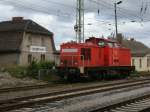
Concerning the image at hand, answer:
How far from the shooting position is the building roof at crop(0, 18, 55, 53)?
5734cm

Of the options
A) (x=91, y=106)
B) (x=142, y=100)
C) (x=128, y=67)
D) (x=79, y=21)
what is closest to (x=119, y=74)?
(x=128, y=67)

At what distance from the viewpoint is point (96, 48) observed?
110 feet

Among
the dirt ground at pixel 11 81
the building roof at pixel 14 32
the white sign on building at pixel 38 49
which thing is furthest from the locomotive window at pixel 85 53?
the white sign on building at pixel 38 49

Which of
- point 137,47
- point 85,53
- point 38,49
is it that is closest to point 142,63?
point 137,47

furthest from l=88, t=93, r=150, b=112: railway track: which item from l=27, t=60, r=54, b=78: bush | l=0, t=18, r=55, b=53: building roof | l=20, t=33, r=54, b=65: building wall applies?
l=0, t=18, r=55, b=53: building roof

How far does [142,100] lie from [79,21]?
79.1 ft

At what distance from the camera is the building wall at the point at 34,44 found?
5706 cm

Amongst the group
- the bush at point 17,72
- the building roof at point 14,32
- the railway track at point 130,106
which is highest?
the building roof at point 14,32

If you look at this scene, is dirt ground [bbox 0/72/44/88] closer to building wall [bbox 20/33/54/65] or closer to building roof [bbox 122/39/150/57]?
building wall [bbox 20/33/54/65]

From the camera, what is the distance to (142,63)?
238 ft

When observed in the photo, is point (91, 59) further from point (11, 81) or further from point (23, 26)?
point (23, 26)

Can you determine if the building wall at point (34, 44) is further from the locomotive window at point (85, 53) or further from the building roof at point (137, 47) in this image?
the locomotive window at point (85, 53)

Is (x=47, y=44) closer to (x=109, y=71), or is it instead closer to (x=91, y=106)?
(x=109, y=71)

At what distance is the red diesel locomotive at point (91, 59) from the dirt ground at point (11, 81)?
2611 mm
